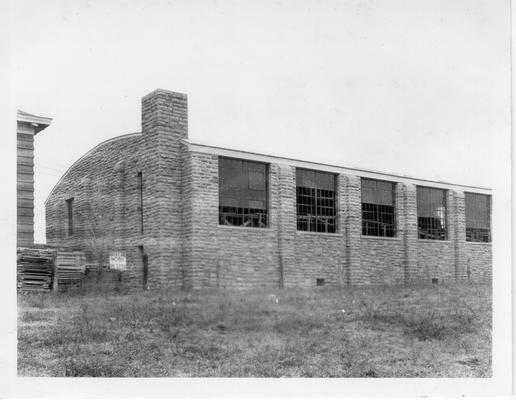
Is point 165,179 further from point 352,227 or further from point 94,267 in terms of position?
point 352,227

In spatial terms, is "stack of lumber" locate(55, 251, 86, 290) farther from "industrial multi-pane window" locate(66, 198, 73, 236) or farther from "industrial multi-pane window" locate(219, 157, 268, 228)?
"industrial multi-pane window" locate(219, 157, 268, 228)

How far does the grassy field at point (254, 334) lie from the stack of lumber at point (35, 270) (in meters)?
0.35

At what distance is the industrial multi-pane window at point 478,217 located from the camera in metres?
12.2

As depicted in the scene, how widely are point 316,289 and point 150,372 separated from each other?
11.3ft

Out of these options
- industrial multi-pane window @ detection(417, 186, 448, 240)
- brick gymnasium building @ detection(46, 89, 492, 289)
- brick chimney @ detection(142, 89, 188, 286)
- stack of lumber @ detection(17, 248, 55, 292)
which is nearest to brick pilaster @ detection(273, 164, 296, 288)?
brick gymnasium building @ detection(46, 89, 492, 289)

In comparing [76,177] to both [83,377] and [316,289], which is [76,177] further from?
[316,289]

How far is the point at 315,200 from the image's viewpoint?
12859 millimetres

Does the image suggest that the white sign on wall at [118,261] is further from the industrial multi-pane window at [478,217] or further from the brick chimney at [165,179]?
the industrial multi-pane window at [478,217]

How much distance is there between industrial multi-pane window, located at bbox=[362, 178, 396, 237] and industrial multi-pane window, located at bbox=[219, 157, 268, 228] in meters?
2.00

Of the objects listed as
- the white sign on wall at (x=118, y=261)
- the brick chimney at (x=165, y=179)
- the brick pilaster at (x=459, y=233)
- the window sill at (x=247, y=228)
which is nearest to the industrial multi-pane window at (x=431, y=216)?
the brick pilaster at (x=459, y=233)

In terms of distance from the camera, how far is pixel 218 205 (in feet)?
39.7

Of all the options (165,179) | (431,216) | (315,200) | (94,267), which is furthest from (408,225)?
(94,267)

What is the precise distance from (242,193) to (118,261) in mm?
2566

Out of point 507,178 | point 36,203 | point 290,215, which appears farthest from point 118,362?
point 507,178
